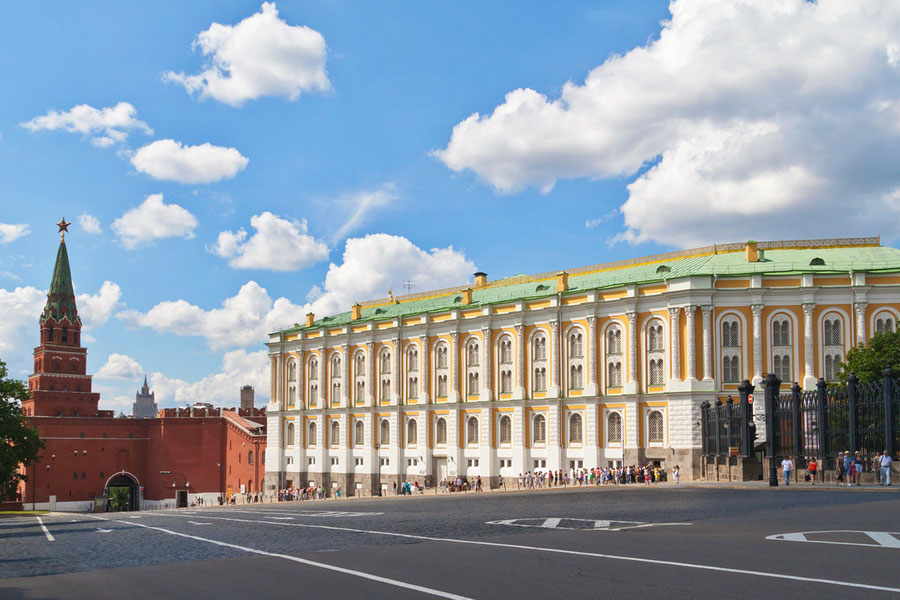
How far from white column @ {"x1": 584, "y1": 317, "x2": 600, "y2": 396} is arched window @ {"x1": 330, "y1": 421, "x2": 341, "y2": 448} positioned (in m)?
33.3

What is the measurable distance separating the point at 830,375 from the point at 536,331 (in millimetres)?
23809

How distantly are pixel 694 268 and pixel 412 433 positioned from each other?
1303 inches

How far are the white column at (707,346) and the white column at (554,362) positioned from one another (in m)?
13.2

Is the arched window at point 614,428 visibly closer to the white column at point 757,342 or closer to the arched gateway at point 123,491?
the white column at point 757,342

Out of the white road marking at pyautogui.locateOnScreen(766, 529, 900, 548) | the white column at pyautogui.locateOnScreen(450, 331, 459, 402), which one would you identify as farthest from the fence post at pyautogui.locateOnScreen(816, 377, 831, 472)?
the white column at pyautogui.locateOnScreen(450, 331, 459, 402)

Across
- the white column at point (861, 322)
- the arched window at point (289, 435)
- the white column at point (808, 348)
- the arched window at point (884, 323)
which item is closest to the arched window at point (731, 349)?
the white column at point (808, 348)

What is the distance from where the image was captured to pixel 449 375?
84375mm

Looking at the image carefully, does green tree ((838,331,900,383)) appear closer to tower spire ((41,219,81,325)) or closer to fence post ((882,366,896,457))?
fence post ((882,366,896,457))

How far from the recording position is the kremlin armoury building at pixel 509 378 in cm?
6644

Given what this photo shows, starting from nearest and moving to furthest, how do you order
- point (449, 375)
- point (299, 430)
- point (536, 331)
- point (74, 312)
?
1. point (536, 331)
2. point (449, 375)
3. point (299, 430)
4. point (74, 312)

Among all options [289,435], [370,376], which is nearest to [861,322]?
[370,376]

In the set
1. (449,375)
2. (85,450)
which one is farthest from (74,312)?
(449,375)

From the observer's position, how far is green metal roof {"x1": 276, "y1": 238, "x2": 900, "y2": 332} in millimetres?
67812

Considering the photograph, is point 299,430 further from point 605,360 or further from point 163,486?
point 605,360
